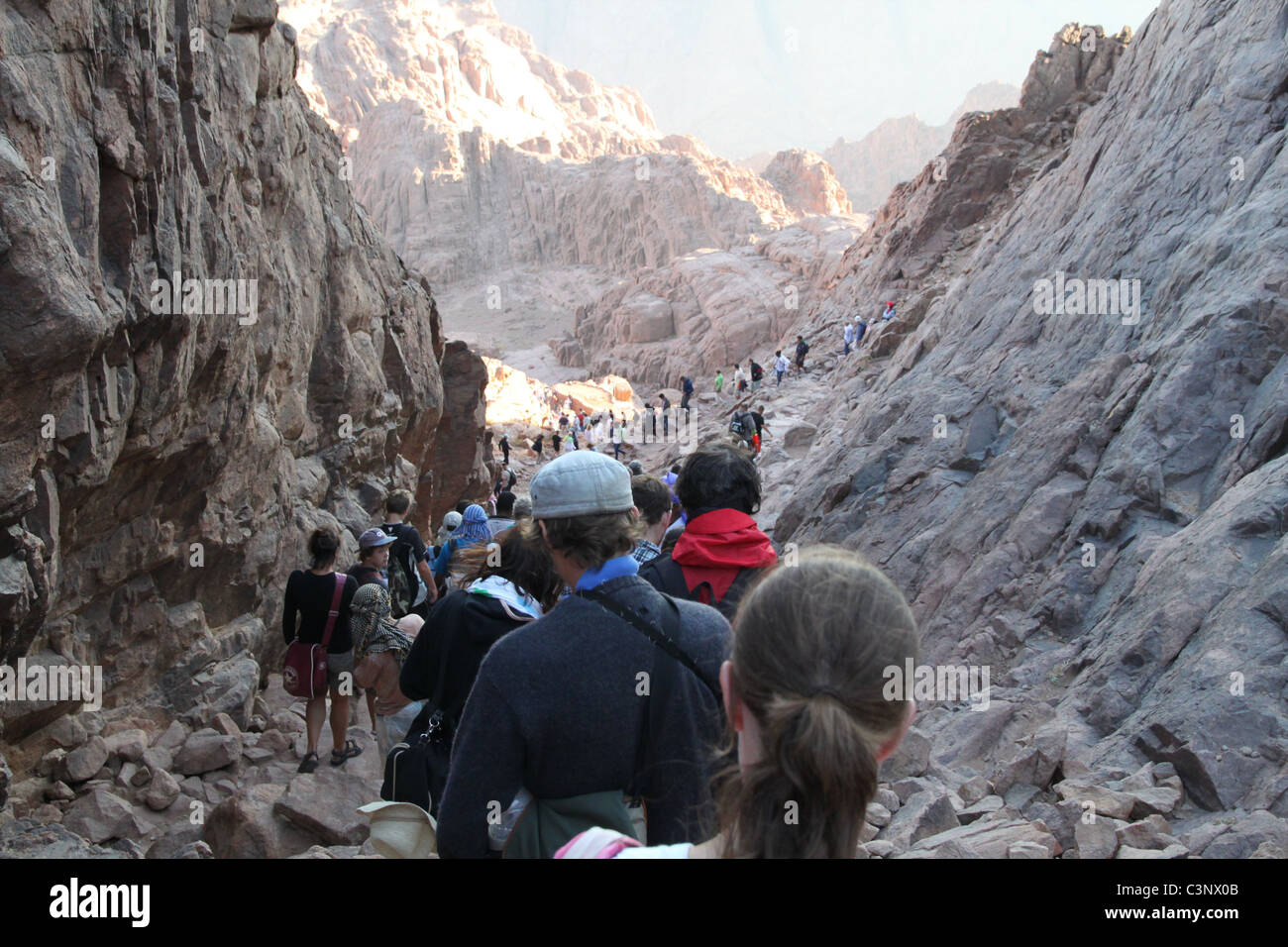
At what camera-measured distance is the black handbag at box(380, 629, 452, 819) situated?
10.3 feet

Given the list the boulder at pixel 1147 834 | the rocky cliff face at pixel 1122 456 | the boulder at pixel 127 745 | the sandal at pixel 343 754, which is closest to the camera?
the boulder at pixel 1147 834

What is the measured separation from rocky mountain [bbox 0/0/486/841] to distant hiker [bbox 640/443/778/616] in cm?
340

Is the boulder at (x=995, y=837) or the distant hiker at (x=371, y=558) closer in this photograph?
the boulder at (x=995, y=837)

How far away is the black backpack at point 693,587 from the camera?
3498mm

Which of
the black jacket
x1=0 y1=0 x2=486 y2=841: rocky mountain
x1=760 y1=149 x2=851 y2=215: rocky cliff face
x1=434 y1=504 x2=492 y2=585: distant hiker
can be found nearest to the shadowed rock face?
x1=0 y1=0 x2=486 y2=841: rocky mountain

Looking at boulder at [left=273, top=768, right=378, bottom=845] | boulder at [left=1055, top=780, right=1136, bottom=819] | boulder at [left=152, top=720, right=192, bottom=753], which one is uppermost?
boulder at [left=1055, top=780, right=1136, bottom=819]

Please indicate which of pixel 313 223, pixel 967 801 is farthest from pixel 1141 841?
pixel 313 223

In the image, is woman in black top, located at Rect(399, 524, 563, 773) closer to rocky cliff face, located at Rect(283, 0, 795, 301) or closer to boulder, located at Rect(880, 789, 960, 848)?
boulder, located at Rect(880, 789, 960, 848)

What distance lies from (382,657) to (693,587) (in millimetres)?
2255

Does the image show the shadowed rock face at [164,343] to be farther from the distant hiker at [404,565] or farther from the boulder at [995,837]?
the boulder at [995,837]

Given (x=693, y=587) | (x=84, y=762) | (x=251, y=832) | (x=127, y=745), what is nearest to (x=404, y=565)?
(x=127, y=745)

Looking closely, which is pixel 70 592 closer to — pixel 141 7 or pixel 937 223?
pixel 141 7

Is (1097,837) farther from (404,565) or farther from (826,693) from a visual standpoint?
(404,565)

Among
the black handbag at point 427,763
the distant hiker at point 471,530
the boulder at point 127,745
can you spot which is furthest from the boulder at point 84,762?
the black handbag at point 427,763
